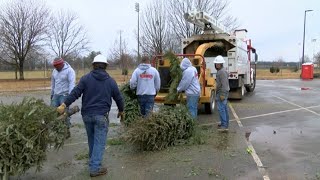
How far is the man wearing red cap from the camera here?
968 centimetres

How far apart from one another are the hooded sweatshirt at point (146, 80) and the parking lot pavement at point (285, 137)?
242 centimetres

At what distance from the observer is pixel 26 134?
236 inches

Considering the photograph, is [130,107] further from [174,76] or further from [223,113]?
[223,113]

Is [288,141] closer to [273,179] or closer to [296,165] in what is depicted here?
[296,165]

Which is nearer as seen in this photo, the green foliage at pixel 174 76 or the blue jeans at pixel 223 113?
the blue jeans at pixel 223 113

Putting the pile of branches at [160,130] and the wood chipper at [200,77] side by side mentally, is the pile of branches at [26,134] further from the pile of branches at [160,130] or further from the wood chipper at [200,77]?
the wood chipper at [200,77]

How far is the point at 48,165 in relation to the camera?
7238mm

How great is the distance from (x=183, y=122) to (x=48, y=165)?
2.89 m

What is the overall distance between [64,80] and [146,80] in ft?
6.06

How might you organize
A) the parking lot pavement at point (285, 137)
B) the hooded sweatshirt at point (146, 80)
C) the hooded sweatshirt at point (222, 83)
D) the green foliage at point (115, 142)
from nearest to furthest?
1. the parking lot pavement at point (285, 137)
2. the green foliage at point (115, 142)
3. the hooded sweatshirt at point (146, 80)
4. the hooded sweatshirt at point (222, 83)

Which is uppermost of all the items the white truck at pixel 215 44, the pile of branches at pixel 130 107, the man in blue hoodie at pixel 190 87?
the white truck at pixel 215 44

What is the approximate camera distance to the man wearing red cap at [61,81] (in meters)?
9.68

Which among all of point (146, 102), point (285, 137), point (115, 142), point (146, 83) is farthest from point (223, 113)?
point (115, 142)

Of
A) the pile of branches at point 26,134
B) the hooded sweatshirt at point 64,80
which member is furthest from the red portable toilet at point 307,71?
the pile of branches at point 26,134
